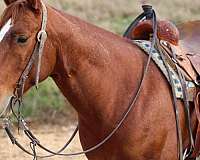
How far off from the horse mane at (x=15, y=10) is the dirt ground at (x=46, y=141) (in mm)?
3208

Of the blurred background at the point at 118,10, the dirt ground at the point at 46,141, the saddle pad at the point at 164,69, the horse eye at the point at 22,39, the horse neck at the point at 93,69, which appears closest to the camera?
the horse eye at the point at 22,39

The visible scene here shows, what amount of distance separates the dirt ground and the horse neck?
2.89 m

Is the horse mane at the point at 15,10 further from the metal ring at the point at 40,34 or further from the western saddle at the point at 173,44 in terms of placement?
the western saddle at the point at 173,44

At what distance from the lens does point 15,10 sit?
312cm

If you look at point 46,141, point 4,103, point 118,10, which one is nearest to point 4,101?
point 4,103

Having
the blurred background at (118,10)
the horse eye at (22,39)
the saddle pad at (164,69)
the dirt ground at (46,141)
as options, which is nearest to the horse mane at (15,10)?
the horse eye at (22,39)

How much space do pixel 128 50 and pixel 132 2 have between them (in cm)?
1307

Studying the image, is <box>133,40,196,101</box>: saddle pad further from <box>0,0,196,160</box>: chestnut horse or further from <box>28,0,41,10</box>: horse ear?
<box>28,0,41,10</box>: horse ear

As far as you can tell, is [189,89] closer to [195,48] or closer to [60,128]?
[195,48]

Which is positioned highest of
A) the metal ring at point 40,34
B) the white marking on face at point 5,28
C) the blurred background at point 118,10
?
the white marking on face at point 5,28

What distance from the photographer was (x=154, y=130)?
3566 millimetres

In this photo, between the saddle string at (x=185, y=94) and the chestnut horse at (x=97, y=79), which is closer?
the chestnut horse at (x=97, y=79)

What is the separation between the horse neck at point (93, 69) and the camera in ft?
10.8

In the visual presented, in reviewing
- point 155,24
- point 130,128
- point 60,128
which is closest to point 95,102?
point 130,128
